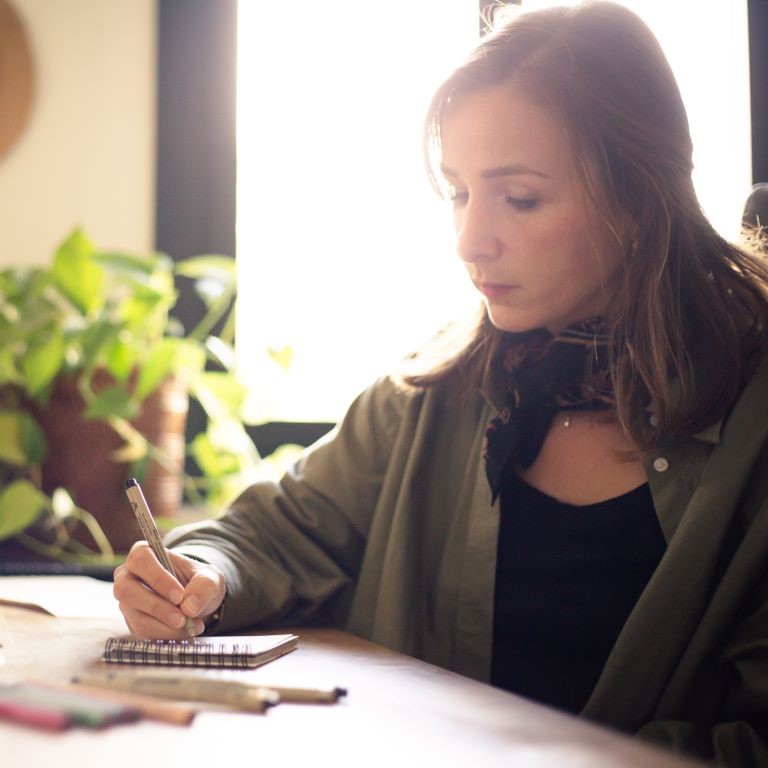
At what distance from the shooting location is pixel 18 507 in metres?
1.79

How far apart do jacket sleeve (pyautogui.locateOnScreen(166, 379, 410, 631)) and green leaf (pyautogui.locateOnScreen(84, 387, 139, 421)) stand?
0.66 metres

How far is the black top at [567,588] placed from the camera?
1046 millimetres

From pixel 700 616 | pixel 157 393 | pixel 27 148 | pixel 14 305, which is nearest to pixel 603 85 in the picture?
pixel 700 616

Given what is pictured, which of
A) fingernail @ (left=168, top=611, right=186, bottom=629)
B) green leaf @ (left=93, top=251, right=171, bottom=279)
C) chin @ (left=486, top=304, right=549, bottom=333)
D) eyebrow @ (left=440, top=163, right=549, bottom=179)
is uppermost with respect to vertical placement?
eyebrow @ (left=440, top=163, right=549, bottom=179)

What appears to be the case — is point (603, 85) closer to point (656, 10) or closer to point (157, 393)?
point (157, 393)

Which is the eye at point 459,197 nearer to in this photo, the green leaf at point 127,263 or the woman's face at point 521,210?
the woman's face at point 521,210

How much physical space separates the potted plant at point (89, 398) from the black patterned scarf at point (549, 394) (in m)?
0.88

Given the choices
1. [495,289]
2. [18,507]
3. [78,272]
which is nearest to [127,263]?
[78,272]

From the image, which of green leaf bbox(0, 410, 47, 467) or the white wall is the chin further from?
the white wall

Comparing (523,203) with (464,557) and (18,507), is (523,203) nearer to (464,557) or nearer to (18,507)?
(464,557)

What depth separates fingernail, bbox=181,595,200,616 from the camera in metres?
0.93

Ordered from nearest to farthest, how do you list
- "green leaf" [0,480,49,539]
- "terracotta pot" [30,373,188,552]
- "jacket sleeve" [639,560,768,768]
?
"jacket sleeve" [639,560,768,768]
"green leaf" [0,480,49,539]
"terracotta pot" [30,373,188,552]

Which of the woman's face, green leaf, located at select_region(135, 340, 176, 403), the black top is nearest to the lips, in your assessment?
the woman's face

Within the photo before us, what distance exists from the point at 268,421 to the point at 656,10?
4.05 ft
